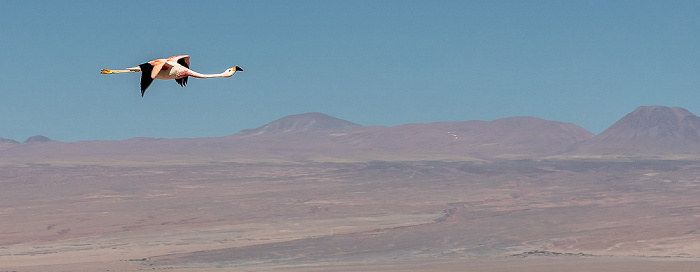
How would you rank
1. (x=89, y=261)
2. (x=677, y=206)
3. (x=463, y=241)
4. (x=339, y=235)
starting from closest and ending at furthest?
1. (x=89, y=261)
2. (x=463, y=241)
3. (x=339, y=235)
4. (x=677, y=206)

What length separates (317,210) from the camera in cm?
14175

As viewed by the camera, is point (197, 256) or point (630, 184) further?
point (630, 184)

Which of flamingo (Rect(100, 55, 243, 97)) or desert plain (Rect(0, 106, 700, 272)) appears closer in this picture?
flamingo (Rect(100, 55, 243, 97))

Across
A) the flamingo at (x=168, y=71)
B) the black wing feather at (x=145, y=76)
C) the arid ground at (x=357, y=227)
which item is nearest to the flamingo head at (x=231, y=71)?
the flamingo at (x=168, y=71)

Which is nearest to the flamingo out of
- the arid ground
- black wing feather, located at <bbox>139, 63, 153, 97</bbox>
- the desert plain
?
black wing feather, located at <bbox>139, 63, 153, 97</bbox>

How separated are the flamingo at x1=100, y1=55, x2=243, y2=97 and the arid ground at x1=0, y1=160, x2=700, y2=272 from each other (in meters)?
62.8

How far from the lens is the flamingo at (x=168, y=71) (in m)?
11.4

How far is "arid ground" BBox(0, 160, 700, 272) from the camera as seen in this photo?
85.1m

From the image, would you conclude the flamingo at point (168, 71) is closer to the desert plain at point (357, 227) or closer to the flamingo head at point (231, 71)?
the flamingo head at point (231, 71)

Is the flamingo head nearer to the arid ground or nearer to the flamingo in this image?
the flamingo

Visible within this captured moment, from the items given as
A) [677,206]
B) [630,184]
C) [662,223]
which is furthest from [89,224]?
[630,184]

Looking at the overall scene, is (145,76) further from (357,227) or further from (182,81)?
(357,227)

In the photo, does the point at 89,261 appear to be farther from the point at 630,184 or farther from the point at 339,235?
the point at 630,184

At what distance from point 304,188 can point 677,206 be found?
234 ft
